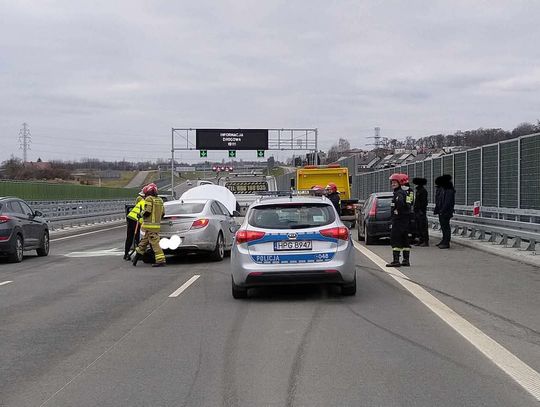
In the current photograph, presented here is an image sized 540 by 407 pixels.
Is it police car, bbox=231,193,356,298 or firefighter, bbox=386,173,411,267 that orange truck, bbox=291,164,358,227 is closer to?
firefighter, bbox=386,173,411,267

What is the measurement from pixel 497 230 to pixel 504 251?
1.40 m

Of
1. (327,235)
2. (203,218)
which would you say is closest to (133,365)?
(327,235)

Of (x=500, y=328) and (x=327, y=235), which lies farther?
(x=327, y=235)

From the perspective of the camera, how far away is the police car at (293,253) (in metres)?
9.77

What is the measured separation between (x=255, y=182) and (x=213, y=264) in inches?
695

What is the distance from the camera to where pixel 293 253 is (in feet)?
32.2

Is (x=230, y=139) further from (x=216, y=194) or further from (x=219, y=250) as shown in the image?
(x=219, y=250)

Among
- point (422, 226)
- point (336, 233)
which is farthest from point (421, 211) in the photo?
point (336, 233)

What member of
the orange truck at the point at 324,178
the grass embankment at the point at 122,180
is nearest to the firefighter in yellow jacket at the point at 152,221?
the orange truck at the point at 324,178

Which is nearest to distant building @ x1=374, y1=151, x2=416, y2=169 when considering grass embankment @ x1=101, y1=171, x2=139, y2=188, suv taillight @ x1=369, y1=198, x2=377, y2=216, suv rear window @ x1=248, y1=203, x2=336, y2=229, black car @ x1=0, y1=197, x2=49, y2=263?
suv taillight @ x1=369, y1=198, x2=377, y2=216

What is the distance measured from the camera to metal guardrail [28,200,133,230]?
3089cm

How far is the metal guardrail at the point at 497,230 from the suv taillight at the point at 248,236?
7.76 meters

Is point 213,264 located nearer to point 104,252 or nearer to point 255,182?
point 104,252

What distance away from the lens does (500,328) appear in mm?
7953
